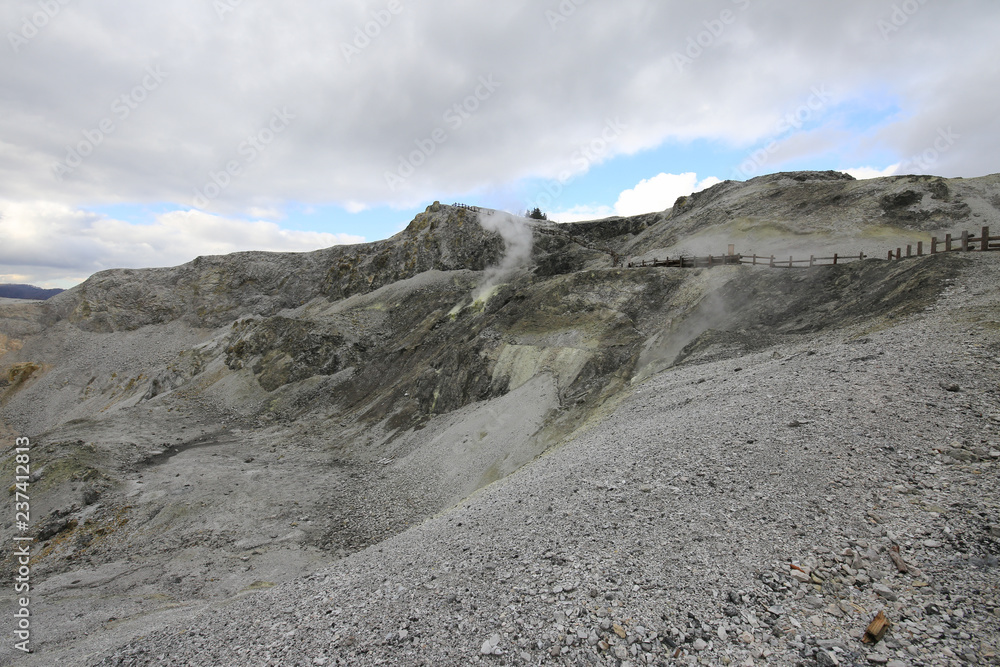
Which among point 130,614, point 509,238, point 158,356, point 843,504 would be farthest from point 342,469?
point 158,356

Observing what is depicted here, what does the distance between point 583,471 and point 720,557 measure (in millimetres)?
4075

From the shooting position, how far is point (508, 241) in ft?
141

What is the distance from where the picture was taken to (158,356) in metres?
44.3

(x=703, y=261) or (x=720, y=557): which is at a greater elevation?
(x=703, y=261)

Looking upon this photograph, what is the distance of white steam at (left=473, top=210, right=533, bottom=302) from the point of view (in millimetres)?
39312

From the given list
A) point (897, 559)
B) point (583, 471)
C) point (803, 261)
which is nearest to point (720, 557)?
point (897, 559)

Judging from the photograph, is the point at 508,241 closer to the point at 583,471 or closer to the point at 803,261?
the point at 803,261

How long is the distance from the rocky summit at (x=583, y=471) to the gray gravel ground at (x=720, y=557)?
45mm

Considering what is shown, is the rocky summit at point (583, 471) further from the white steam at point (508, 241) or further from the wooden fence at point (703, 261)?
the white steam at point (508, 241)

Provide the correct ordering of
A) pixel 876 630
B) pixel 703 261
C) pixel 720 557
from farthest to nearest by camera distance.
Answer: pixel 703 261
pixel 720 557
pixel 876 630

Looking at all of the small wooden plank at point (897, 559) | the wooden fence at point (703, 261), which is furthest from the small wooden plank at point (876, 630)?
the wooden fence at point (703, 261)

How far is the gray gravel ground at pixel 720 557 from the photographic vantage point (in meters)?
5.60

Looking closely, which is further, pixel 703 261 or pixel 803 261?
pixel 703 261

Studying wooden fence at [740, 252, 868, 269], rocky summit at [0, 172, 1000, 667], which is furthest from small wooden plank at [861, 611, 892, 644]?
wooden fence at [740, 252, 868, 269]
